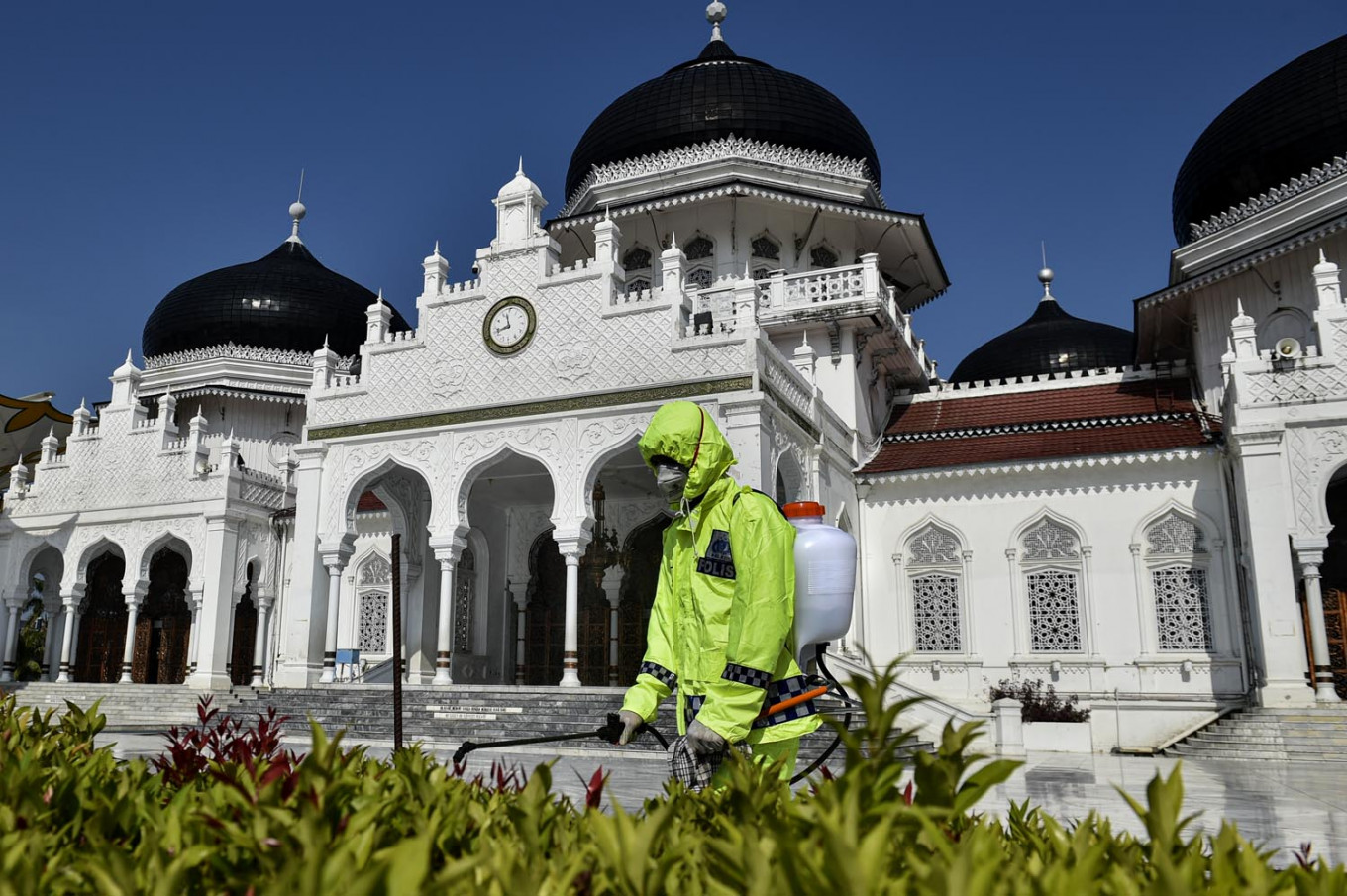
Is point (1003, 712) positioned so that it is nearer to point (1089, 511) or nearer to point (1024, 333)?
point (1089, 511)

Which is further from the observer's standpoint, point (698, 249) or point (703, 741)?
point (698, 249)

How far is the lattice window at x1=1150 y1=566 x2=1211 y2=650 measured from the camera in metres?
15.3

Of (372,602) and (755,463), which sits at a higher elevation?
(755,463)

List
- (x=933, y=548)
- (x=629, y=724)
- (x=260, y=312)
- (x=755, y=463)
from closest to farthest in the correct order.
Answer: (x=629, y=724) < (x=755, y=463) < (x=933, y=548) < (x=260, y=312)

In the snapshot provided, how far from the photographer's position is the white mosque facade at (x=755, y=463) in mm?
13773

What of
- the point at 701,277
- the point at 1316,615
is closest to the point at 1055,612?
the point at 1316,615

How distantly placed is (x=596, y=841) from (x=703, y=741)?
1429mm

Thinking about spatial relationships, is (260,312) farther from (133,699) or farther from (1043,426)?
(1043,426)

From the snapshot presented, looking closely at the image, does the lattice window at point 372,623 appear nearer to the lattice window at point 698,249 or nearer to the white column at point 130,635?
the white column at point 130,635

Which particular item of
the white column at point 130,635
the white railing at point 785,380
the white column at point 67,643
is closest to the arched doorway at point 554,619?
the white railing at point 785,380

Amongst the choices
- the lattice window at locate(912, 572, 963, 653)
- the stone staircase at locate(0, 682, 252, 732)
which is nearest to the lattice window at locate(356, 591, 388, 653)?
the stone staircase at locate(0, 682, 252, 732)

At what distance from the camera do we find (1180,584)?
15.5 m

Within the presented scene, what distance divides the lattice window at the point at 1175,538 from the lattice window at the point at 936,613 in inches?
116

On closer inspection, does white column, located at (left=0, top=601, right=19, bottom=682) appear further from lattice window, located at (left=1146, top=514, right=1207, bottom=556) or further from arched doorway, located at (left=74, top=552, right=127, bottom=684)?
lattice window, located at (left=1146, top=514, right=1207, bottom=556)
